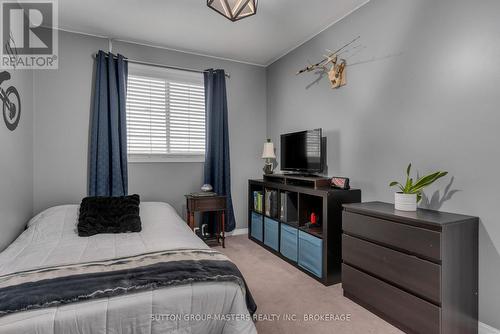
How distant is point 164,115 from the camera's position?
12.0 feet

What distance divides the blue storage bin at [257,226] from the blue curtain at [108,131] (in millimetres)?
1691

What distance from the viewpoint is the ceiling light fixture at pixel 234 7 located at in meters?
1.98

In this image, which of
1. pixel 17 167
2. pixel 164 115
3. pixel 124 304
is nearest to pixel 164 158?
pixel 164 115

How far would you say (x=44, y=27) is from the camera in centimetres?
305

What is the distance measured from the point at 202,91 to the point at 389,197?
108 inches

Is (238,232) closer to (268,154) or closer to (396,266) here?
(268,154)

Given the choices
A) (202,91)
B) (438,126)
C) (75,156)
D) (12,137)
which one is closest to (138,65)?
(202,91)

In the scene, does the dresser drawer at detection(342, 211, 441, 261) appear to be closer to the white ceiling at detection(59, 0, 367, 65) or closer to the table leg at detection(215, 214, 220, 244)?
the table leg at detection(215, 214, 220, 244)

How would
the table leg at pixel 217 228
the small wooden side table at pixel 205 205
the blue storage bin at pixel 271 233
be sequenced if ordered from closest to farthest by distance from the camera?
1. the blue storage bin at pixel 271 233
2. the small wooden side table at pixel 205 205
3. the table leg at pixel 217 228

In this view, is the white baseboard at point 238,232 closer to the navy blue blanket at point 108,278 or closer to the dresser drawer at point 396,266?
the dresser drawer at point 396,266

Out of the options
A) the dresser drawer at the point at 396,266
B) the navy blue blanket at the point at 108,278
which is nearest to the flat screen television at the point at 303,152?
the dresser drawer at the point at 396,266

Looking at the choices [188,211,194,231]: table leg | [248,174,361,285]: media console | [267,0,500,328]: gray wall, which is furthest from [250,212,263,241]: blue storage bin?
[267,0,500,328]: gray wall

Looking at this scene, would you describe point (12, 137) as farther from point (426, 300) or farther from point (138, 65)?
point (426, 300)

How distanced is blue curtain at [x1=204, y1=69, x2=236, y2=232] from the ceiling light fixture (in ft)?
5.64
